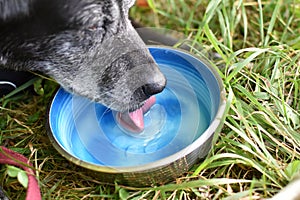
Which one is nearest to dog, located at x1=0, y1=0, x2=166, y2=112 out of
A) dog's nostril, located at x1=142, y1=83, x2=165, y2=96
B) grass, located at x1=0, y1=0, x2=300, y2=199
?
dog's nostril, located at x1=142, y1=83, x2=165, y2=96

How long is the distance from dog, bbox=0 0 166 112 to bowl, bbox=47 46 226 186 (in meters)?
0.15

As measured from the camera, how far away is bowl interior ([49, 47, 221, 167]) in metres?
2.22

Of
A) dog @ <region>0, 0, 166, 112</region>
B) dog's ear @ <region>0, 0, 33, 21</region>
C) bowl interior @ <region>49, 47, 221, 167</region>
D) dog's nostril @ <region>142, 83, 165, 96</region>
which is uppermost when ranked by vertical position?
dog's ear @ <region>0, 0, 33, 21</region>

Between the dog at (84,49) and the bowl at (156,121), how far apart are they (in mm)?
150

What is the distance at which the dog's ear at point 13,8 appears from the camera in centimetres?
190

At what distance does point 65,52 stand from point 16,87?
1.80 ft

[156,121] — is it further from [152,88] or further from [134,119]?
[152,88]

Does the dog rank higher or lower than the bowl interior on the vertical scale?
higher

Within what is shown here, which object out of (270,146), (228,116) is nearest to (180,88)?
(228,116)

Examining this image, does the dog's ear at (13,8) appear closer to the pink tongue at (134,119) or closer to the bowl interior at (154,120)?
the bowl interior at (154,120)

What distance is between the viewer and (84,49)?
6.83ft

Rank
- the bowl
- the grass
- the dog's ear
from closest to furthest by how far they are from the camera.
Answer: the dog's ear
the grass
the bowl

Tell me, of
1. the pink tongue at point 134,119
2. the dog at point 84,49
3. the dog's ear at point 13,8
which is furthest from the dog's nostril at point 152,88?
the dog's ear at point 13,8

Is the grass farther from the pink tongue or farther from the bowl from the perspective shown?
the pink tongue
